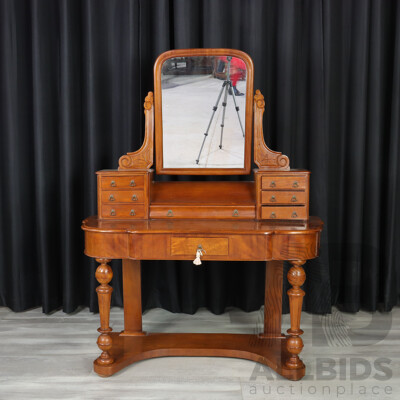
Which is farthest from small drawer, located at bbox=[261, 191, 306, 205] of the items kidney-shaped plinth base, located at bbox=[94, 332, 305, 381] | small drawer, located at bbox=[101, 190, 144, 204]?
kidney-shaped plinth base, located at bbox=[94, 332, 305, 381]

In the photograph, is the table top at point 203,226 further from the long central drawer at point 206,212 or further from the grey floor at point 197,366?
the grey floor at point 197,366

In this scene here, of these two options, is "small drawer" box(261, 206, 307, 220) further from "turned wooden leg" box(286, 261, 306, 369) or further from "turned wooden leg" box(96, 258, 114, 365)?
"turned wooden leg" box(96, 258, 114, 365)

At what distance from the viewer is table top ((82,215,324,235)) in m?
2.40

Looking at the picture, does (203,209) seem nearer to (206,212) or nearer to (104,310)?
(206,212)

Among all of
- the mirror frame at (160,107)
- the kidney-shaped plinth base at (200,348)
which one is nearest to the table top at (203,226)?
the mirror frame at (160,107)

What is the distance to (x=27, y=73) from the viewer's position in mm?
3340

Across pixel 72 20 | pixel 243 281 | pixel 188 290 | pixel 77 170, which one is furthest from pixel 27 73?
pixel 243 281

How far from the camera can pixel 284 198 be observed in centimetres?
262

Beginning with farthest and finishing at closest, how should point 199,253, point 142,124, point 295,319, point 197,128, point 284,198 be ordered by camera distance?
point 142,124 < point 197,128 < point 284,198 < point 295,319 < point 199,253

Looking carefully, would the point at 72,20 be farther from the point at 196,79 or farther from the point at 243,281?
the point at 243,281

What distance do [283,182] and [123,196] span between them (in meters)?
0.85

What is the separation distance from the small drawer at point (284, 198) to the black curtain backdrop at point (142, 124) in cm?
68

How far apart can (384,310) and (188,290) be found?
1341mm

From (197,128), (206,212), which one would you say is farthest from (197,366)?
(197,128)
